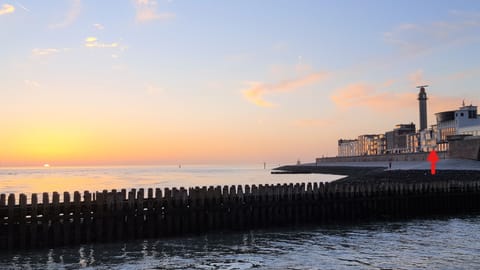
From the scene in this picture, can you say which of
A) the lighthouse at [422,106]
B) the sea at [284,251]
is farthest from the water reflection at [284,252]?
the lighthouse at [422,106]

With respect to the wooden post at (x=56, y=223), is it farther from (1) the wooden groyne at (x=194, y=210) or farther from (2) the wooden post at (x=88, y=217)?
(2) the wooden post at (x=88, y=217)

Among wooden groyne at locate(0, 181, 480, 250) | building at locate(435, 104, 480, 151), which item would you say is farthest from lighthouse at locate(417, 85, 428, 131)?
wooden groyne at locate(0, 181, 480, 250)

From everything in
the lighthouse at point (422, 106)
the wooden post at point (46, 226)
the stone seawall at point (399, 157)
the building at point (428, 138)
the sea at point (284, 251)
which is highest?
the lighthouse at point (422, 106)

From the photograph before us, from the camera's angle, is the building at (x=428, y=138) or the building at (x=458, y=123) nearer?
the building at (x=458, y=123)

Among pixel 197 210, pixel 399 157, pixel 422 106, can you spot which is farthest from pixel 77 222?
pixel 422 106

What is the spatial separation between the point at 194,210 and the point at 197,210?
16 centimetres

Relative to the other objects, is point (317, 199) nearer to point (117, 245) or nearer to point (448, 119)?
point (117, 245)

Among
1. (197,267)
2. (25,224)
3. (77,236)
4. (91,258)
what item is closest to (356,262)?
(197,267)

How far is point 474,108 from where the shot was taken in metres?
133

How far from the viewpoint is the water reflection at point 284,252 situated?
59.4 ft

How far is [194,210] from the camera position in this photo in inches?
990

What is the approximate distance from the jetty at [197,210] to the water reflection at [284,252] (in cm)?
84

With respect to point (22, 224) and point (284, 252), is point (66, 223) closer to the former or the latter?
point (22, 224)

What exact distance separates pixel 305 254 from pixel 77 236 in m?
9.94
